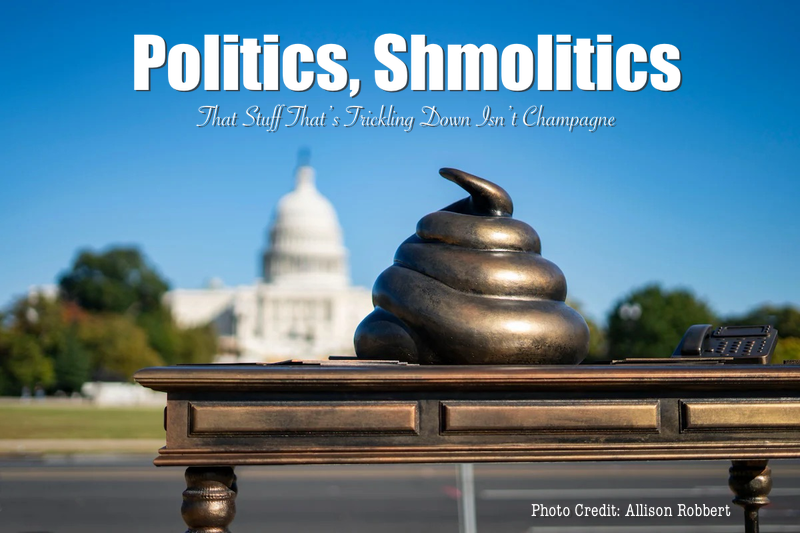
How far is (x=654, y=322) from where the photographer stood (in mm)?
51562

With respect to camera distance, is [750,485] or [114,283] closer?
[750,485]

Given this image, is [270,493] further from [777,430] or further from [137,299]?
[137,299]

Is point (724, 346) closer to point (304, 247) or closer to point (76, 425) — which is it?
point (76, 425)

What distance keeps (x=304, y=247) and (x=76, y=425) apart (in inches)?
2965

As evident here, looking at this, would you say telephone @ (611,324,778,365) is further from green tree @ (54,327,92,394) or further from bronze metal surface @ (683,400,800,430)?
green tree @ (54,327,92,394)

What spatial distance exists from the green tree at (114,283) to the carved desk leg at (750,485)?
87.0 meters

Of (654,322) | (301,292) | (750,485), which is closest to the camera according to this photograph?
(750,485)

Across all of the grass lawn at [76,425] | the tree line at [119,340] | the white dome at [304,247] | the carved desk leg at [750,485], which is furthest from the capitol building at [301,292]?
the carved desk leg at [750,485]

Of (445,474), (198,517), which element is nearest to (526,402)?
(198,517)

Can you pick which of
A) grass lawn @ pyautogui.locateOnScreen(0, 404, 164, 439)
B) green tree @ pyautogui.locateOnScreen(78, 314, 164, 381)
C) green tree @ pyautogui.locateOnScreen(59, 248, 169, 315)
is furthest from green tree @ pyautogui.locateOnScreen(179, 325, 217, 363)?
grass lawn @ pyautogui.locateOnScreen(0, 404, 164, 439)

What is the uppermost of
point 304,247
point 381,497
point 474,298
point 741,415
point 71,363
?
point 304,247

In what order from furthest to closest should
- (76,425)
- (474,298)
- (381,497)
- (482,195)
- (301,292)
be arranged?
(301,292) → (76,425) → (381,497) → (482,195) → (474,298)

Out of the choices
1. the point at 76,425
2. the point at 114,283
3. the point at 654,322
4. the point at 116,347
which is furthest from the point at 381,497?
the point at 114,283

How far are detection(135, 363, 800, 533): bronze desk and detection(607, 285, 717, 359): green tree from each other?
156ft
